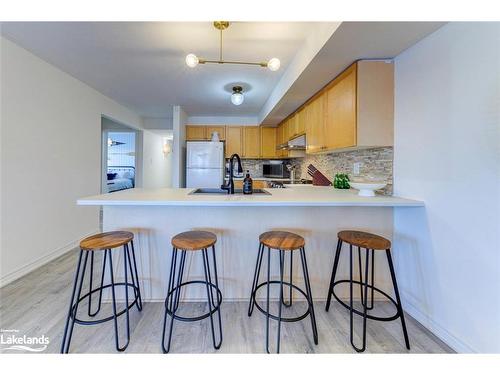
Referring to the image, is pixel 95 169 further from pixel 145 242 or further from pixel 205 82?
pixel 145 242

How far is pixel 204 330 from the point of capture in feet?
5.18

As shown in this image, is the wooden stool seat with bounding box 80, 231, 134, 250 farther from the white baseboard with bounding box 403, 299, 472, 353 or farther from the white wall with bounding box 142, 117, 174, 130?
the white wall with bounding box 142, 117, 174, 130

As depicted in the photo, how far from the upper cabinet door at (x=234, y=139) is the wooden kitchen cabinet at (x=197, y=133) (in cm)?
50

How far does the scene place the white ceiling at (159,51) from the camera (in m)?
1.91

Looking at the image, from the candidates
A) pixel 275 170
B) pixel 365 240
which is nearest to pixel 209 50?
pixel 365 240

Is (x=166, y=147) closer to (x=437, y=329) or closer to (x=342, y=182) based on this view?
(x=342, y=182)

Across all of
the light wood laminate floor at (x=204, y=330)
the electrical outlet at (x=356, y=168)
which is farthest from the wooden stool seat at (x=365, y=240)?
the electrical outlet at (x=356, y=168)

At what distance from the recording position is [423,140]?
1.67 m

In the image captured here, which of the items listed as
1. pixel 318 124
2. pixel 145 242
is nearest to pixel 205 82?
pixel 318 124

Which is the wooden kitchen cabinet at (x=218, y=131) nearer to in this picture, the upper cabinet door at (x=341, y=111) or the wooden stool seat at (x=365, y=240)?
the upper cabinet door at (x=341, y=111)

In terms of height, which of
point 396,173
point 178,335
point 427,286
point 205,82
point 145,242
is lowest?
point 178,335
